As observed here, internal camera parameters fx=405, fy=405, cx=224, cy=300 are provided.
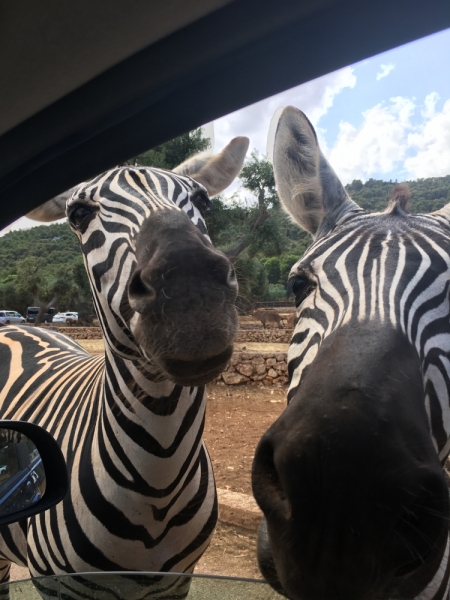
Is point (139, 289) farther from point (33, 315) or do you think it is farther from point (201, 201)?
point (33, 315)

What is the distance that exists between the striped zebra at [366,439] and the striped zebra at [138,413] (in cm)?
35

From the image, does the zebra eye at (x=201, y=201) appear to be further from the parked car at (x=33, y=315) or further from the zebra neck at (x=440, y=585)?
the parked car at (x=33, y=315)

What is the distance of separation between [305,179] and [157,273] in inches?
23.7

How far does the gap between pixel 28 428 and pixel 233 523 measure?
2095 mm

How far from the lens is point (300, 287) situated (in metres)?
1.05

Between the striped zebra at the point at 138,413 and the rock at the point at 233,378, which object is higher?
the striped zebra at the point at 138,413

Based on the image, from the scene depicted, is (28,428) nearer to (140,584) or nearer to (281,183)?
(140,584)

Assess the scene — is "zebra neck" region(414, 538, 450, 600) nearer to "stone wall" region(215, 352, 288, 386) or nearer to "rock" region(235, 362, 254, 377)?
"stone wall" region(215, 352, 288, 386)

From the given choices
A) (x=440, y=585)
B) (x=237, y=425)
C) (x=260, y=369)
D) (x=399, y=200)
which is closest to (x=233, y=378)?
(x=260, y=369)

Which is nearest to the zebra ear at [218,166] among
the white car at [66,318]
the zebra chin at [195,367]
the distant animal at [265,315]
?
the distant animal at [265,315]

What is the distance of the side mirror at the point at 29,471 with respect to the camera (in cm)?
129

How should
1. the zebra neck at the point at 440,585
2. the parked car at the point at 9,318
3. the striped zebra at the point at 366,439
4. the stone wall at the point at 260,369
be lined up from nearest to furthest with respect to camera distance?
1. the striped zebra at the point at 366,439
2. the zebra neck at the point at 440,585
3. the stone wall at the point at 260,369
4. the parked car at the point at 9,318

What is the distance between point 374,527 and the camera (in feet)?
1.98

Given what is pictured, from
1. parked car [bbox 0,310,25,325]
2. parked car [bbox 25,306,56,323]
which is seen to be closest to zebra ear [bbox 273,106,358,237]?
parked car [bbox 0,310,25,325]
